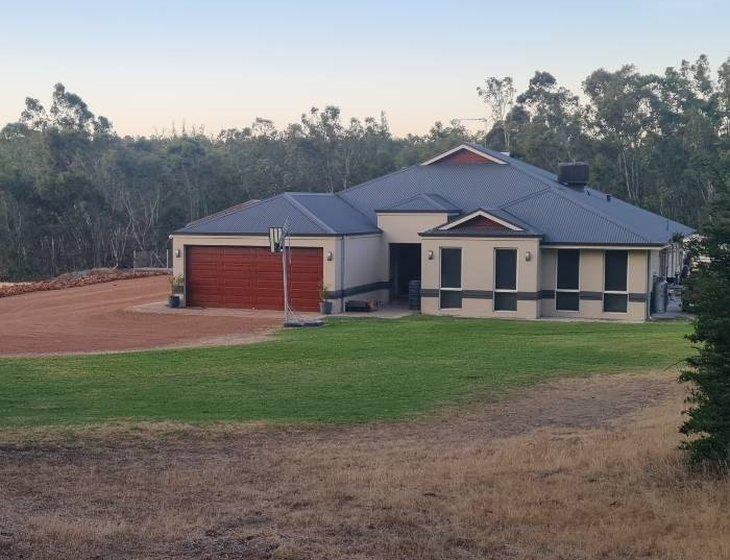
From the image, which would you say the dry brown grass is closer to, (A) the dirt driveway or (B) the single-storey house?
(A) the dirt driveway

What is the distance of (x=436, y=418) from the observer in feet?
54.4

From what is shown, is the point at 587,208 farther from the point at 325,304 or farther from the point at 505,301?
the point at 325,304

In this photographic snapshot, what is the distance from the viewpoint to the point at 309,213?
35.1 metres

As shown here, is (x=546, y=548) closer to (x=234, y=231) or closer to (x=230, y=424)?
(x=230, y=424)

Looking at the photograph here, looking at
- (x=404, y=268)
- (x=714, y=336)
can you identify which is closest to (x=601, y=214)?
(x=404, y=268)

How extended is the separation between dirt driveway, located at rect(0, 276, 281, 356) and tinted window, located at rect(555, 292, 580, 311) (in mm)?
8837

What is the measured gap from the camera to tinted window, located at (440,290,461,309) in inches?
1312

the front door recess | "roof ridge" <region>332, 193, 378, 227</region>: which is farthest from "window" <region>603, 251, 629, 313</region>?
"roof ridge" <region>332, 193, 378, 227</region>

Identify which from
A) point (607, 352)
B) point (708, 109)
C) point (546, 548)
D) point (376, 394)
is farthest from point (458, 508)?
point (708, 109)

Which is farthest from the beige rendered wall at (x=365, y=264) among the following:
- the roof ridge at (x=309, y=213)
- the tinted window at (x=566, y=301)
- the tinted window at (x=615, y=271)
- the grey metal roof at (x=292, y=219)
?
the tinted window at (x=615, y=271)

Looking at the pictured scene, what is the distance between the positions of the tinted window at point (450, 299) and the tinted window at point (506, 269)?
1.33m

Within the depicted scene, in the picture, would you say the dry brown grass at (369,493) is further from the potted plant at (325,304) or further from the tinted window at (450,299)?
the potted plant at (325,304)

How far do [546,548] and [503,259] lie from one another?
2375 cm

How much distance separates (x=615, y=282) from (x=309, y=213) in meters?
10.4
